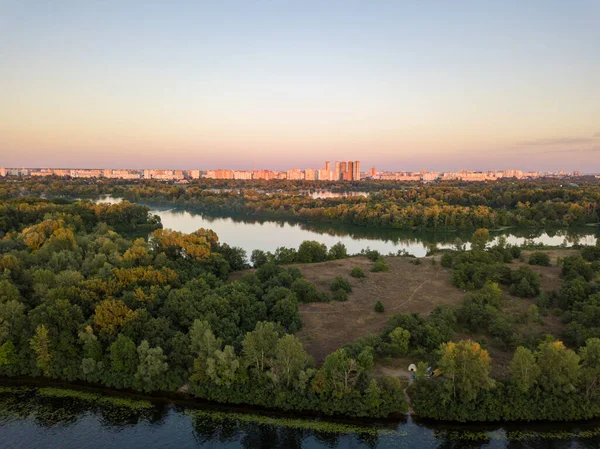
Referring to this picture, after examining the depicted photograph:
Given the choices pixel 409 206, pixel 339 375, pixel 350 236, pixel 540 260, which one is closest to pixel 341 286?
pixel 339 375

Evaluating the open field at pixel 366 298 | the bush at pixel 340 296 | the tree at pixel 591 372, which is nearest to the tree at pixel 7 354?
the open field at pixel 366 298

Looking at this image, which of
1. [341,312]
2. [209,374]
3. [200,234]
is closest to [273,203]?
[200,234]

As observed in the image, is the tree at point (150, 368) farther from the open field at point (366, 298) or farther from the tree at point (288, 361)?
the open field at point (366, 298)

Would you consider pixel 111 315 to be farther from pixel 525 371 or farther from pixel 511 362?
pixel 525 371

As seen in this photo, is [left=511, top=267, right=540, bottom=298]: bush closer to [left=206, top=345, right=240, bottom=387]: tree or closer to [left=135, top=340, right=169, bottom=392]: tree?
[left=206, top=345, right=240, bottom=387]: tree

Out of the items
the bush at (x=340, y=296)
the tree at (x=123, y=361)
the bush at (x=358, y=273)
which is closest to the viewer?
the tree at (x=123, y=361)

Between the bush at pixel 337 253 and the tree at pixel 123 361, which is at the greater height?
the bush at pixel 337 253
